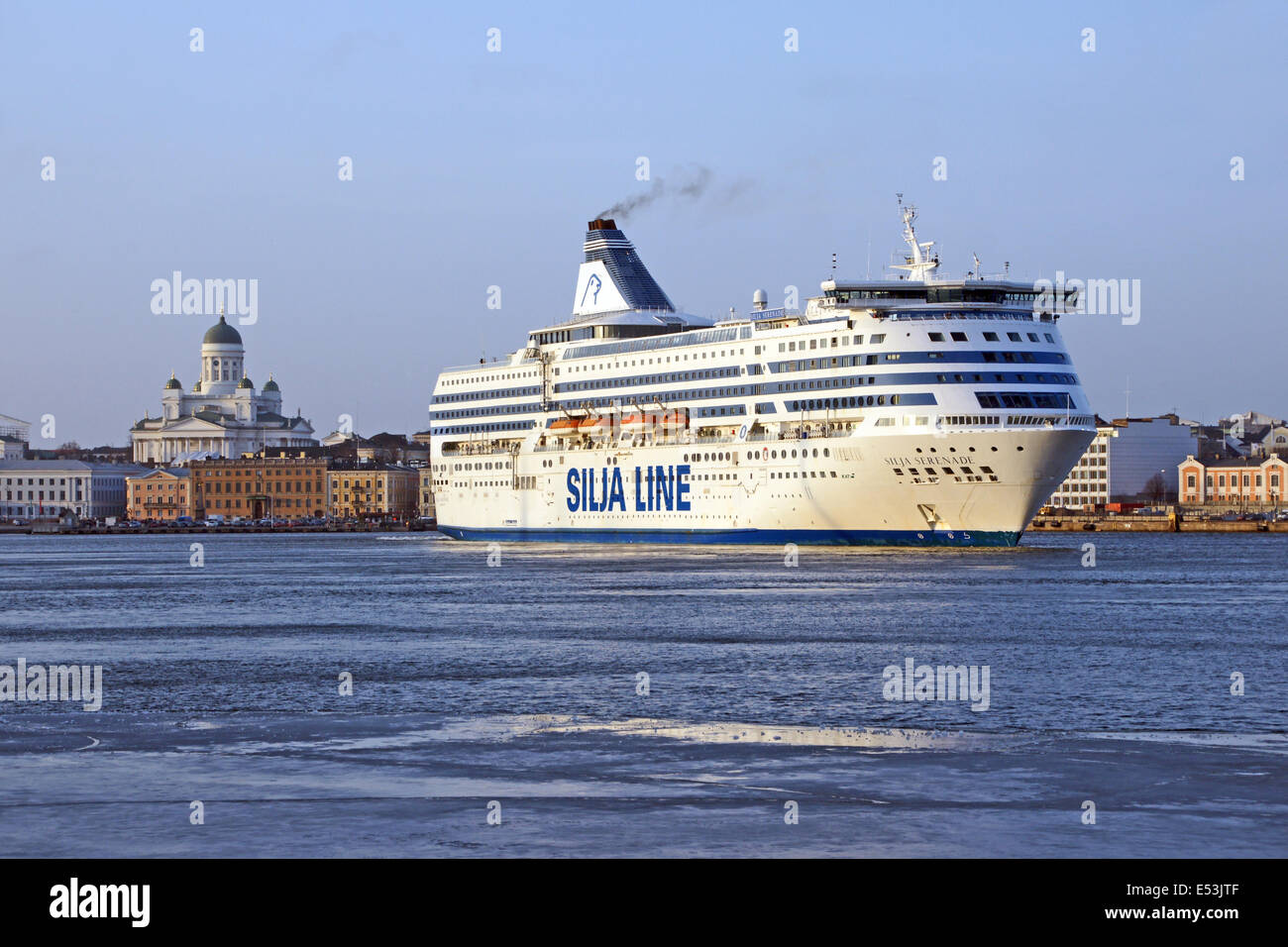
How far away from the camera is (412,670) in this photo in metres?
32.1

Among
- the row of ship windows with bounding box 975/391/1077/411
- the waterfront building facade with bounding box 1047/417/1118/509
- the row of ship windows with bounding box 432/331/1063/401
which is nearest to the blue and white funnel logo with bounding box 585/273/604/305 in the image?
the row of ship windows with bounding box 432/331/1063/401

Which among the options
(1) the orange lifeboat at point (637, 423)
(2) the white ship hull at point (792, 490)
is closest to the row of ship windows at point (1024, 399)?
(2) the white ship hull at point (792, 490)

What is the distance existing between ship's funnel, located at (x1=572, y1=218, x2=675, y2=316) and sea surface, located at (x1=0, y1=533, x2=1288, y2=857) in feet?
202

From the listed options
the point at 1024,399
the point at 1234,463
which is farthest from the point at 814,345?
the point at 1234,463

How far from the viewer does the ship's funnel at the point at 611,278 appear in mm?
114062

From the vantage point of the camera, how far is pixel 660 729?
2341 centimetres

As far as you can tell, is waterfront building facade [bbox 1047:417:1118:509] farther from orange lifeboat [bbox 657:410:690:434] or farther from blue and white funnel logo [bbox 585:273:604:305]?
orange lifeboat [bbox 657:410:690:434]

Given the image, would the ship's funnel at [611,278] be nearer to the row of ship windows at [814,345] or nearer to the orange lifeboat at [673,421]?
the row of ship windows at [814,345]

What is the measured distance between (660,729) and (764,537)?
2593 inches

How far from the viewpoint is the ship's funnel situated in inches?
4491

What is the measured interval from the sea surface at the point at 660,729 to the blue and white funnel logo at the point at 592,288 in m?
63.6

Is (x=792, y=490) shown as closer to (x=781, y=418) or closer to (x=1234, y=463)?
(x=781, y=418)

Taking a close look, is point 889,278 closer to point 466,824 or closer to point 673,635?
point 673,635
